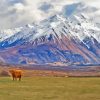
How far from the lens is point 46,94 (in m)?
38.8

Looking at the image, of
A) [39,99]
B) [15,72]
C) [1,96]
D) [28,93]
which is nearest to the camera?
[39,99]

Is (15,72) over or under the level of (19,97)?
over

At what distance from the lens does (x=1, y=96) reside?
1462 inches

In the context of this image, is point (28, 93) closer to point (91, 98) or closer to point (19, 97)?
point (19, 97)

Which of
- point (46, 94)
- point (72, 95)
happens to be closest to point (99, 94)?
point (72, 95)

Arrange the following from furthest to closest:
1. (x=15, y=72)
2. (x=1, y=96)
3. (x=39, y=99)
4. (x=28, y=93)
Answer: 1. (x=15, y=72)
2. (x=28, y=93)
3. (x=1, y=96)
4. (x=39, y=99)

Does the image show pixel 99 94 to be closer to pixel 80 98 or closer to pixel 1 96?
pixel 80 98

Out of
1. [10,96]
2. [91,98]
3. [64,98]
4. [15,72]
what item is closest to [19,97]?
[10,96]

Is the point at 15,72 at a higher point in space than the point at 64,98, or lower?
higher

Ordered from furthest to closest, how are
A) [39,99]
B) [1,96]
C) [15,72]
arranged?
[15,72]
[1,96]
[39,99]

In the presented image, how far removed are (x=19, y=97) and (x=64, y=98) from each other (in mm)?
4242

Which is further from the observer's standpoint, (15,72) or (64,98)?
(15,72)

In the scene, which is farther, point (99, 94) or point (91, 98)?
point (99, 94)

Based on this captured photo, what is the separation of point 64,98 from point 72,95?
101 inches
